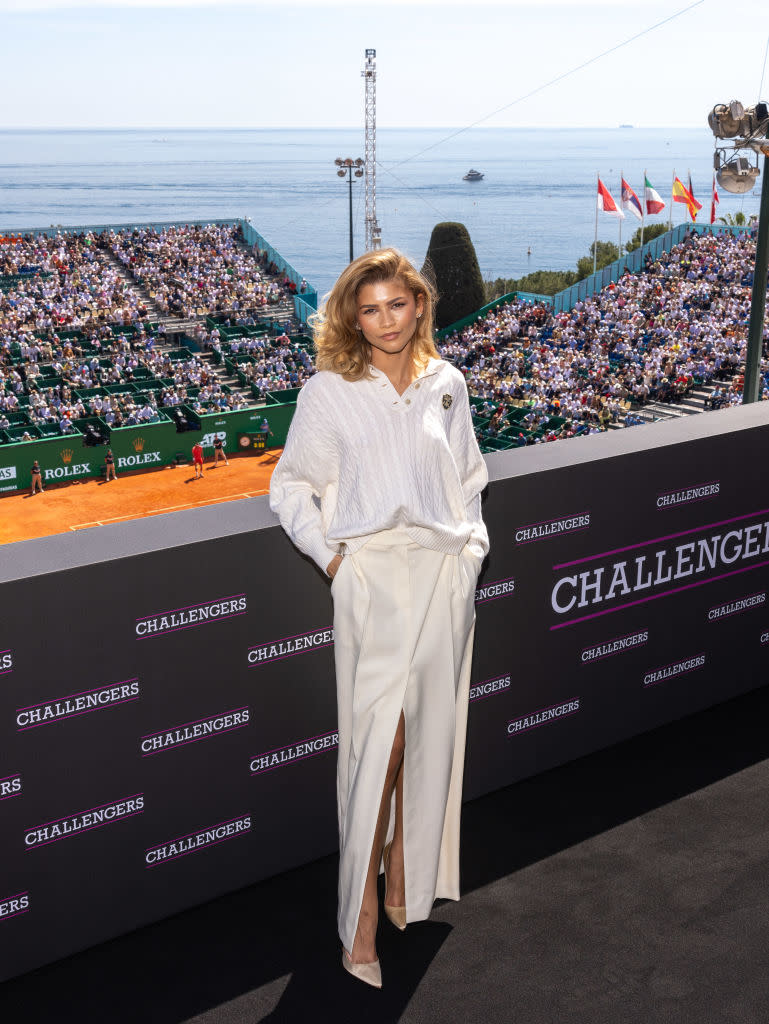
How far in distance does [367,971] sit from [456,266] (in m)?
38.9

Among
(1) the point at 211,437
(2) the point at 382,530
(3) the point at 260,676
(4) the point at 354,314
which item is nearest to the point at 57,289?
(1) the point at 211,437

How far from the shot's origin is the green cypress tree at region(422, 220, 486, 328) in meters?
39.7

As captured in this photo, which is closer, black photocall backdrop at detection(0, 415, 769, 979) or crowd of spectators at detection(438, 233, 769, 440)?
black photocall backdrop at detection(0, 415, 769, 979)

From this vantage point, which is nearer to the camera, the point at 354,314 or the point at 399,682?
the point at 354,314

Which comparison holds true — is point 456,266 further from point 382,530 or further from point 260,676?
point 382,530

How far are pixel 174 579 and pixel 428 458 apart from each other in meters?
0.79

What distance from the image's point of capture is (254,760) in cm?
308

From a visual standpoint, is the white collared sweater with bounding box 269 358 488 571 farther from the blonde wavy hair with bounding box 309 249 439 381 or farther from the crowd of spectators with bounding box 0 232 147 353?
the crowd of spectators with bounding box 0 232 147 353

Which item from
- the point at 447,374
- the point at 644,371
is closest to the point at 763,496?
the point at 447,374

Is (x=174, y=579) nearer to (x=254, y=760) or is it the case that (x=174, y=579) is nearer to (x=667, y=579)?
(x=254, y=760)

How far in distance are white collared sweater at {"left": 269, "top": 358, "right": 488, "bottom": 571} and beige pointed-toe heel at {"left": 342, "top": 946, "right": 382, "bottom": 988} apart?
3.71ft

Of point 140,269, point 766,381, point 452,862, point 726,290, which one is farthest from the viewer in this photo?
point 140,269

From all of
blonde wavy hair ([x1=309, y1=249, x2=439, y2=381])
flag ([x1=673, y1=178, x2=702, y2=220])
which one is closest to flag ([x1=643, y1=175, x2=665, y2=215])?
flag ([x1=673, y1=178, x2=702, y2=220])

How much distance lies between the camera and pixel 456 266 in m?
39.9
